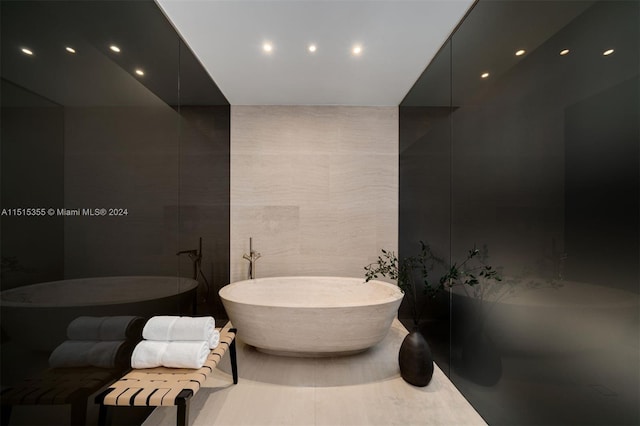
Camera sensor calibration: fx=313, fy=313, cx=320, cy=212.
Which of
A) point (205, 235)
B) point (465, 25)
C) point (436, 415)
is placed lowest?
point (436, 415)

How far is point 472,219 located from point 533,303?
65 cm

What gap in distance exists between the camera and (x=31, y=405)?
3.60 feet

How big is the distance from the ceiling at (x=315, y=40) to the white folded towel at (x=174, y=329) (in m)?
1.97

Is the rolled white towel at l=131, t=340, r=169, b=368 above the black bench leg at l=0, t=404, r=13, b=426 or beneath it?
beneath

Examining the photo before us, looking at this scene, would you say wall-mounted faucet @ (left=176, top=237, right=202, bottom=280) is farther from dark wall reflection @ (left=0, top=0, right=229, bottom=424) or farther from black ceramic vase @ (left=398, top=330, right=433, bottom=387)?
black ceramic vase @ (left=398, top=330, right=433, bottom=387)

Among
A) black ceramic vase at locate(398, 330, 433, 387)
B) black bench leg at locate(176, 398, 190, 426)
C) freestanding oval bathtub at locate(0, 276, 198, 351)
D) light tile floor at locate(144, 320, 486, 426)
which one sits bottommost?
light tile floor at locate(144, 320, 486, 426)

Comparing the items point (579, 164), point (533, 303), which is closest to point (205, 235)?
point (533, 303)

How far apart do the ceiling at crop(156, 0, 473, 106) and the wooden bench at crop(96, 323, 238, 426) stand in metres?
2.20

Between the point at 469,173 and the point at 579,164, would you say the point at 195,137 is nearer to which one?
the point at 469,173

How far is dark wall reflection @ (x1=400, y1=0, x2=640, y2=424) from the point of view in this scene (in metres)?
1.07

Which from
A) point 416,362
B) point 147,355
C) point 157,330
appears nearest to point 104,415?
point 147,355

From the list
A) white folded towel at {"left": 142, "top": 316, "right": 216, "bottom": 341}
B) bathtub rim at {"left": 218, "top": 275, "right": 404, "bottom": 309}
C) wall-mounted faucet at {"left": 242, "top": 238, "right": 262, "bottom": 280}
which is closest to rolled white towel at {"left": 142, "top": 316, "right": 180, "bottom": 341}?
white folded towel at {"left": 142, "top": 316, "right": 216, "bottom": 341}

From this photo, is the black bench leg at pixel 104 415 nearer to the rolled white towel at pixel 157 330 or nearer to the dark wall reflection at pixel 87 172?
the dark wall reflection at pixel 87 172

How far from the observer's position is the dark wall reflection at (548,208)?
3.51 feet
